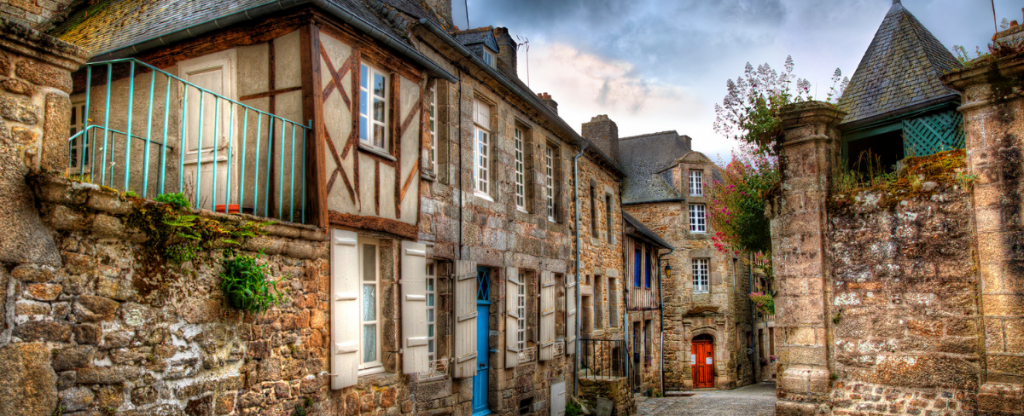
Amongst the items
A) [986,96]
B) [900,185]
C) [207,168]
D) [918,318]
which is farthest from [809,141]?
[207,168]

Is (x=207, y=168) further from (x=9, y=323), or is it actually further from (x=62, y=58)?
(x=9, y=323)

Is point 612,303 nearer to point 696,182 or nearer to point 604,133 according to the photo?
point 604,133

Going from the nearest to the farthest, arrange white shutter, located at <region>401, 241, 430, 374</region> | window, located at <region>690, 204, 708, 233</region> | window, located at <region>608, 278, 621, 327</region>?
1. white shutter, located at <region>401, 241, 430, 374</region>
2. window, located at <region>608, 278, 621, 327</region>
3. window, located at <region>690, 204, 708, 233</region>

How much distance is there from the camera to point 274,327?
5004 millimetres

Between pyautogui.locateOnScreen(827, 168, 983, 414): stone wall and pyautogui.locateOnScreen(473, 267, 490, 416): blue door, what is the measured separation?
418cm

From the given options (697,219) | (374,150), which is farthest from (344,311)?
(697,219)

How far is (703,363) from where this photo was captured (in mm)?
22141

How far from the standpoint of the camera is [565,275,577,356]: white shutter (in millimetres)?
11609

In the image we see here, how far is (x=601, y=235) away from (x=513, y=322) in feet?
16.7

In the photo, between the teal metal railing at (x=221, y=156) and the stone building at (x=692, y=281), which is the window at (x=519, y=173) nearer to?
the teal metal railing at (x=221, y=156)

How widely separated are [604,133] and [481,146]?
12.3 metres

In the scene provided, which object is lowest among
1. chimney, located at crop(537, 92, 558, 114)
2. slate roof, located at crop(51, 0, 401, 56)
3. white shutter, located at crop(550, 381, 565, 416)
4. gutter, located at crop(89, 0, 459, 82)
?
white shutter, located at crop(550, 381, 565, 416)

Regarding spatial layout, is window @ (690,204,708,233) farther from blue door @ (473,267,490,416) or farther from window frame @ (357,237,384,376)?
window frame @ (357,237,384,376)

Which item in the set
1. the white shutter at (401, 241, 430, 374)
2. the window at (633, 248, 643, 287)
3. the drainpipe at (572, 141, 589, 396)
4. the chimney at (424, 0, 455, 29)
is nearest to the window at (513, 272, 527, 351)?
the drainpipe at (572, 141, 589, 396)
